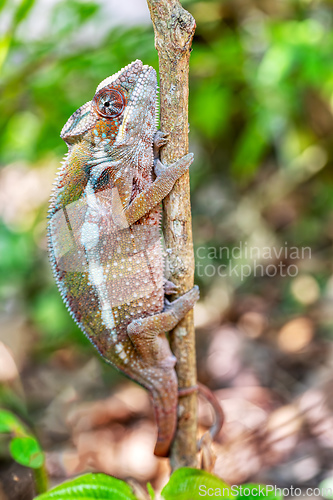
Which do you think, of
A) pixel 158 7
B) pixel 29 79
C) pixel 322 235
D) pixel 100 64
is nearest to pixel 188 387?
pixel 158 7

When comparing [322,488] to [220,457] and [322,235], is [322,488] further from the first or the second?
[322,235]

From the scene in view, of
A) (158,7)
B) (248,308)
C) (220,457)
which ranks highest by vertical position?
(158,7)

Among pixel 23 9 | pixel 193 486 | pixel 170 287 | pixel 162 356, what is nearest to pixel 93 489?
pixel 193 486

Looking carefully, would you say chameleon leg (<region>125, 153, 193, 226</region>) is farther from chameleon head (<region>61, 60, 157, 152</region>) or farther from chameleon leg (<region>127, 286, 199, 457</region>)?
chameleon leg (<region>127, 286, 199, 457</region>)

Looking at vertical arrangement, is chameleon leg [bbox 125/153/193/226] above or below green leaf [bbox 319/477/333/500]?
above

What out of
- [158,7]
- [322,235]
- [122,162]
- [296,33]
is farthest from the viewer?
[322,235]

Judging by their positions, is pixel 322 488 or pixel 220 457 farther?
pixel 220 457

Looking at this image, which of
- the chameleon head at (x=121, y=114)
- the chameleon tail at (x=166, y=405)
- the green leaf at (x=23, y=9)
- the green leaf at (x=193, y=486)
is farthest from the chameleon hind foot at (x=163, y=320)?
the green leaf at (x=23, y=9)

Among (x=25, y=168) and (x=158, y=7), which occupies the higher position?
(x=158, y=7)

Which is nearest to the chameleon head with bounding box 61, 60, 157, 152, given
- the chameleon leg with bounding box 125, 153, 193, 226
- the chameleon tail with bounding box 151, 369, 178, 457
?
the chameleon leg with bounding box 125, 153, 193, 226
